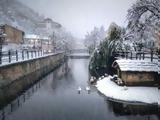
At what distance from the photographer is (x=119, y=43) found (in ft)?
117

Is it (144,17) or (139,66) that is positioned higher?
(144,17)

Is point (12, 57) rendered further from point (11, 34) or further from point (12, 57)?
point (11, 34)

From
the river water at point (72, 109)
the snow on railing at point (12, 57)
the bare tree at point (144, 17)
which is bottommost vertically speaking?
the river water at point (72, 109)

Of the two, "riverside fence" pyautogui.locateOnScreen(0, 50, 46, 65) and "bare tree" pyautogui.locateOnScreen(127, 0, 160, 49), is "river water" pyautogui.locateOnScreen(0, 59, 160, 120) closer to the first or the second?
"riverside fence" pyautogui.locateOnScreen(0, 50, 46, 65)

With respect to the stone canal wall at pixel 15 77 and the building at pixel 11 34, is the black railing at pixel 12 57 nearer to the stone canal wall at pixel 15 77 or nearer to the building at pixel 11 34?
the stone canal wall at pixel 15 77

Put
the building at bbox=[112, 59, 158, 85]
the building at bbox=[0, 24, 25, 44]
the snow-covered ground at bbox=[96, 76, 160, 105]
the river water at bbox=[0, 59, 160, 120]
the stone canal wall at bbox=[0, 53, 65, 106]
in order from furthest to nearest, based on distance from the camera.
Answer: the building at bbox=[0, 24, 25, 44]
the building at bbox=[112, 59, 158, 85]
the stone canal wall at bbox=[0, 53, 65, 106]
the snow-covered ground at bbox=[96, 76, 160, 105]
the river water at bbox=[0, 59, 160, 120]

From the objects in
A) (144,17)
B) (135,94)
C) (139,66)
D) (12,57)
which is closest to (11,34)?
(12,57)

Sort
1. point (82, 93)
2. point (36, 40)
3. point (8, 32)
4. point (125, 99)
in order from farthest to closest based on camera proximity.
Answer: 1. point (36, 40)
2. point (8, 32)
3. point (82, 93)
4. point (125, 99)

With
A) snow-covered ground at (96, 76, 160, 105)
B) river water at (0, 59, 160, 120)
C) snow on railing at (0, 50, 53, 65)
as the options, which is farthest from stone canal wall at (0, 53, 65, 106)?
snow-covered ground at (96, 76, 160, 105)

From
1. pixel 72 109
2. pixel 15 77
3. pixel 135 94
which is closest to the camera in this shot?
pixel 72 109

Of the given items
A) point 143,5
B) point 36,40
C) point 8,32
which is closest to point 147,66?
point 143,5

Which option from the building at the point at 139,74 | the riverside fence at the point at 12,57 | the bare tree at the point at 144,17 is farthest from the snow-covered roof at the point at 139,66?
the riverside fence at the point at 12,57

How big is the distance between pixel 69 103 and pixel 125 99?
521cm

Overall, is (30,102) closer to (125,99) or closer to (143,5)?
(125,99)
